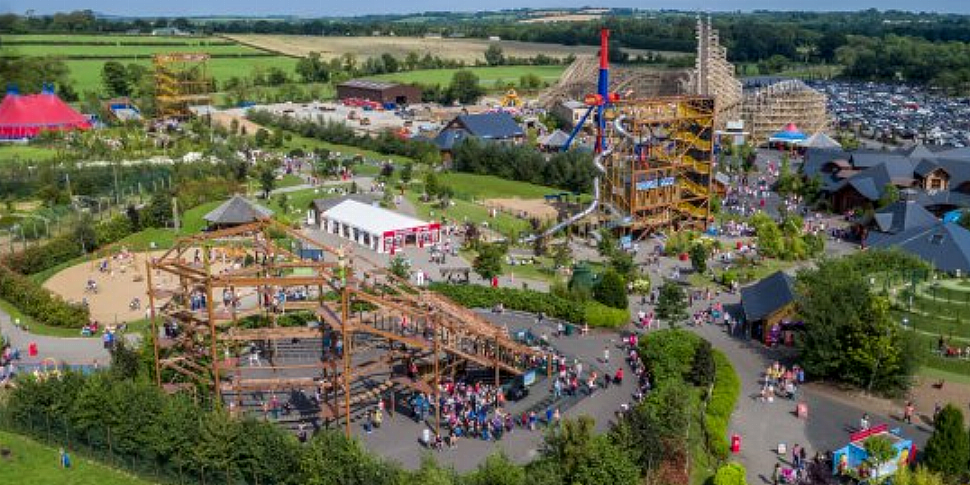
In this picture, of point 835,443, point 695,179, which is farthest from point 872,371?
point 695,179

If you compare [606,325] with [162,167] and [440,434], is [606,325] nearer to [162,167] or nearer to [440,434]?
[440,434]

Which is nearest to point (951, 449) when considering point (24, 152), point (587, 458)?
point (587, 458)

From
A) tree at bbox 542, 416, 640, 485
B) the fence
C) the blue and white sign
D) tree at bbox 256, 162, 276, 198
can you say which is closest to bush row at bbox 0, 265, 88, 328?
the fence

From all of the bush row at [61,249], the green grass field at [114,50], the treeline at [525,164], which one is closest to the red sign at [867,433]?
the bush row at [61,249]

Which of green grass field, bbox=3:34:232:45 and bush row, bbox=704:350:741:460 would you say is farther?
green grass field, bbox=3:34:232:45

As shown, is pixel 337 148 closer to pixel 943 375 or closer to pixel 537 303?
pixel 537 303

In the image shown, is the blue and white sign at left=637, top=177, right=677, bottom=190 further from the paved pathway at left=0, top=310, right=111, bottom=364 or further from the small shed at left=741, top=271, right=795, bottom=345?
the paved pathway at left=0, top=310, right=111, bottom=364
